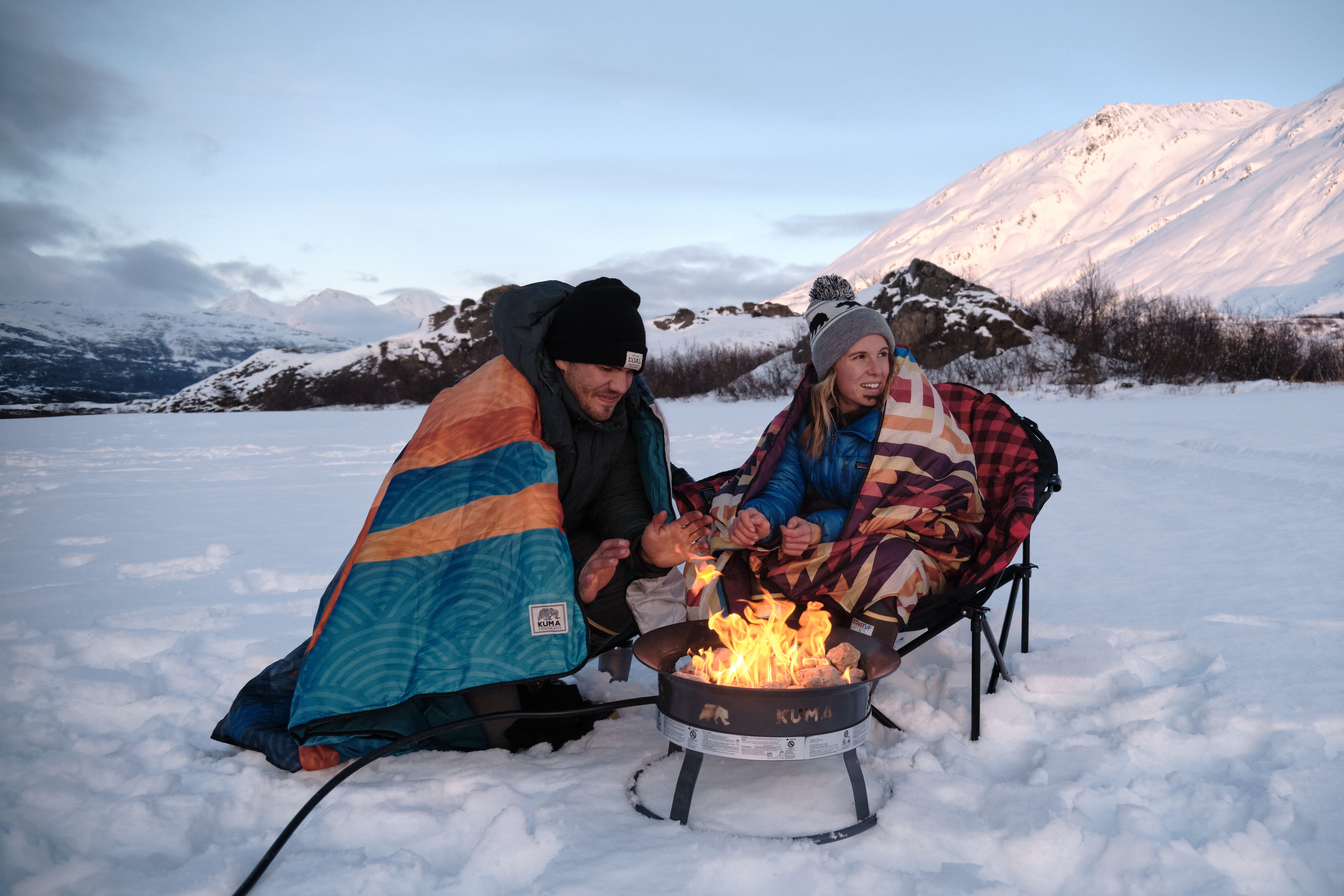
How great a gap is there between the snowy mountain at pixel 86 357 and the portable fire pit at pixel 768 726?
3192 millimetres

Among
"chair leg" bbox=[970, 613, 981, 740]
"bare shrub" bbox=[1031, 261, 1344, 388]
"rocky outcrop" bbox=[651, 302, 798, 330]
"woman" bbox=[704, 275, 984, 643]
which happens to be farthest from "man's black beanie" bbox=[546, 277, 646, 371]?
"rocky outcrop" bbox=[651, 302, 798, 330]

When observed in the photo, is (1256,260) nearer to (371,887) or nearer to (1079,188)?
(1079,188)

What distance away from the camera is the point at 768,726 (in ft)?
6.07

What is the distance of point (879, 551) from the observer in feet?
7.86

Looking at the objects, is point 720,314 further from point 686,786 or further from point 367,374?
point 686,786

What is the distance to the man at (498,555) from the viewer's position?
209 centimetres

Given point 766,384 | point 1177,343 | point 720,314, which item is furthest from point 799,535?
point 720,314

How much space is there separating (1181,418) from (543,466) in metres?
8.95

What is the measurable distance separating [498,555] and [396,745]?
540mm

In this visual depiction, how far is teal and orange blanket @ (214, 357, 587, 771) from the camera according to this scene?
→ 2.07 metres

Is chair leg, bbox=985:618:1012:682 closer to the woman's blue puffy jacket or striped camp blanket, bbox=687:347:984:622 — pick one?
striped camp blanket, bbox=687:347:984:622

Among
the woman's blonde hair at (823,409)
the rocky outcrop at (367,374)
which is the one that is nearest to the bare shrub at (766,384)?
the rocky outcrop at (367,374)

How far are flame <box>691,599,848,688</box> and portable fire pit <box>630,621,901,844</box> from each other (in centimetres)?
5

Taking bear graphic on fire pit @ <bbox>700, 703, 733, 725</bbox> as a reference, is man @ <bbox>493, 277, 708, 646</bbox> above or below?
above
